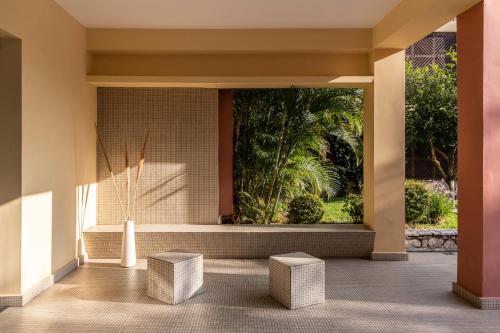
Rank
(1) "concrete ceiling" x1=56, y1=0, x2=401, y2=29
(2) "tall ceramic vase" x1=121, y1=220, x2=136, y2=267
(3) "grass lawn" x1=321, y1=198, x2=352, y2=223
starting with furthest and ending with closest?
1. (3) "grass lawn" x1=321, y1=198, x2=352, y2=223
2. (2) "tall ceramic vase" x1=121, y1=220, x2=136, y2=267
3. (1) "concrete ceiling" x1=56, y1=0, x2=401, y2=29

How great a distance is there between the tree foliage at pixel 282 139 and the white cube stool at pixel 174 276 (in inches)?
119

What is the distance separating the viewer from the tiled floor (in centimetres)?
363

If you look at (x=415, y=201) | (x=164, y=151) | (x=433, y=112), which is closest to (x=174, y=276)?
(x=164, y=151)

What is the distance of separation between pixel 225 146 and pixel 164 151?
3.01 ft

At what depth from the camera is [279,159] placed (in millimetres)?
7383

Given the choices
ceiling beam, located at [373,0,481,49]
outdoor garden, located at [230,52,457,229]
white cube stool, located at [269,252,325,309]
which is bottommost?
white cube stool, located at [269,252,325,309]

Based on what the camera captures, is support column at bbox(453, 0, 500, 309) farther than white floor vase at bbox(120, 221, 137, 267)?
No

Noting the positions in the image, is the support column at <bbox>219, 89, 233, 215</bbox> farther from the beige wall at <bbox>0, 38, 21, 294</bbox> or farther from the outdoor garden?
the beige wall at <bbox>0, 38, 21, 294</bbox>

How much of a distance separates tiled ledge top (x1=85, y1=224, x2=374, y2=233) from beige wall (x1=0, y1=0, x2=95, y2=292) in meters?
0.76

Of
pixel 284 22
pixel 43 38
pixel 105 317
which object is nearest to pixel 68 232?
pixel 105 317

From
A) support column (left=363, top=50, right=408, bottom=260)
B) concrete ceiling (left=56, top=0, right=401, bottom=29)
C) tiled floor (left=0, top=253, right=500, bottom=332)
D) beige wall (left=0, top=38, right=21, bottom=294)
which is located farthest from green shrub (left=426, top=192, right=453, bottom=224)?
beige wall (left=0, top=38, right=21, bottom=294)

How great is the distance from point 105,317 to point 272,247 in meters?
2.60

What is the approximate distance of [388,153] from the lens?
598 cm

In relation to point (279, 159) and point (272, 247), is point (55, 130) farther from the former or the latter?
point (279, 159)
